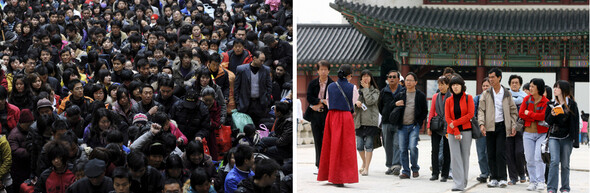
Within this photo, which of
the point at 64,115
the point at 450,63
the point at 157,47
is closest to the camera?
the point at 64,115

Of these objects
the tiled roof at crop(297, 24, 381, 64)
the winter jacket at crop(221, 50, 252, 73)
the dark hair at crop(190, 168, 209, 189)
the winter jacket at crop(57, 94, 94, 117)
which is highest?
the tiled roof at crop(297, 24, 381, 64)

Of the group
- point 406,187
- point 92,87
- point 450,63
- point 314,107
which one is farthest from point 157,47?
point 450,63

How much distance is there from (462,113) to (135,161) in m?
3.57

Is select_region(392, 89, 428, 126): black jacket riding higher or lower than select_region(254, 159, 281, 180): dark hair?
higher

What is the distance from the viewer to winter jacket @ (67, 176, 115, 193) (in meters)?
6.20

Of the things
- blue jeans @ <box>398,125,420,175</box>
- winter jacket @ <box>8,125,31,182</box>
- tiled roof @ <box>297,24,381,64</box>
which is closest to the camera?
winter jacket @ <box>8,125,31,182</box>

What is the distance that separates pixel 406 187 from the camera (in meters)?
8.20

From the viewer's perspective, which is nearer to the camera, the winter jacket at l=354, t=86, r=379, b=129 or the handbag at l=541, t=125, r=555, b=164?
the handbag at l=541, t=125, r=555, b=164

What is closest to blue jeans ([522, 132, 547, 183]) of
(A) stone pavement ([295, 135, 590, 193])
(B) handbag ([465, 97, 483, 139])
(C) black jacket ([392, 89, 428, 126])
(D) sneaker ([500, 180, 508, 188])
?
(A) stone pavement ([295, 135, 590, 193])

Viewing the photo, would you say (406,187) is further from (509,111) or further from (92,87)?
(92,87)

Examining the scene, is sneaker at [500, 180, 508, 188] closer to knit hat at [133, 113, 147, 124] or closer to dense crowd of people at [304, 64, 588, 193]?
dense crowd of people at [304, 64, 588, 193]

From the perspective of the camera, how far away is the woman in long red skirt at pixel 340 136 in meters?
7.87

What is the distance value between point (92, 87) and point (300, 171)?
2.82 metres

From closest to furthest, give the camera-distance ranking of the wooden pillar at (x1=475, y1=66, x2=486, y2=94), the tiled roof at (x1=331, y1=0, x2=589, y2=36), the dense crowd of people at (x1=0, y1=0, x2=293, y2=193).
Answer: the dense crowd of people at (x1=0, y1=0, x2=293, y2=193) < the tiled roof at (x1=331, y1=0, x2=589, y2=36) < the wooden pillar at (x1=475, y1=66, x2=486, y2=94)
